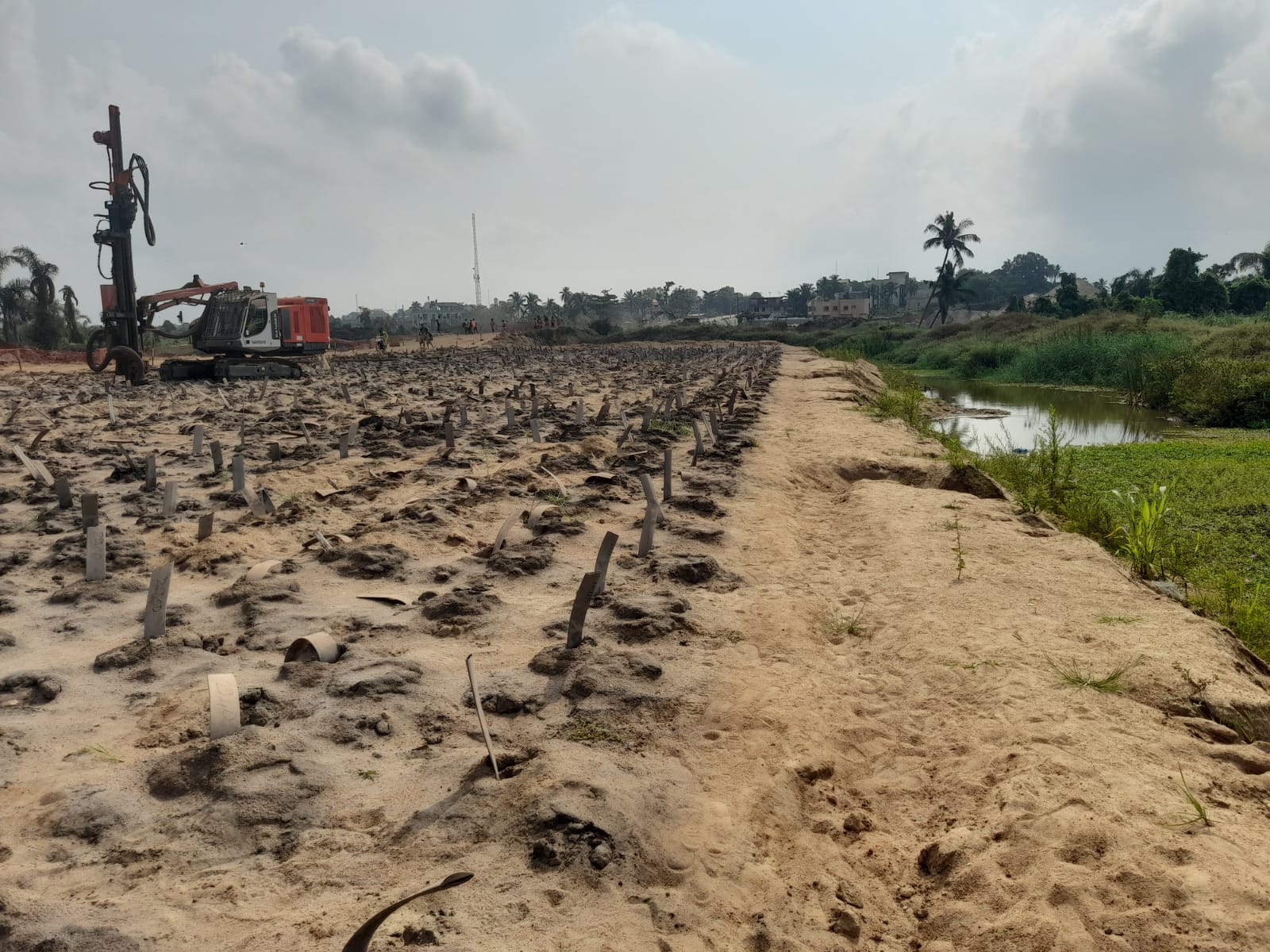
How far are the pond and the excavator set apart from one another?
17424 mm

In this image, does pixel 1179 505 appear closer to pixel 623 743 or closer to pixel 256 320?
pixel 623 743

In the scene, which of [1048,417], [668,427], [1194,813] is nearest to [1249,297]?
[1048,417]

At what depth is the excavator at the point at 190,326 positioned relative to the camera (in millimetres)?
20750

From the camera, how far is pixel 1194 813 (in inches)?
118

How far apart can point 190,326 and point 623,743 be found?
23.2 metres

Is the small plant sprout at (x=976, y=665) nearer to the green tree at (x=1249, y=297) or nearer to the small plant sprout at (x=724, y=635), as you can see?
the small plant sprout at (x=724, y=635)

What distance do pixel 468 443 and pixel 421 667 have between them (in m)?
7.36

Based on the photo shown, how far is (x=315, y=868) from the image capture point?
8.89ft

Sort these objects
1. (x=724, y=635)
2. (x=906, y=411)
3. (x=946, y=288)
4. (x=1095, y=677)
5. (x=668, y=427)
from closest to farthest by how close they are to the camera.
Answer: (x=1095, y=677) → (x=724, y=635) → (x=668, y=427) → (x=906, y=411) → (x=946, y=288)

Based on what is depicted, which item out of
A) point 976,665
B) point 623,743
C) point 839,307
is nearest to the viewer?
point 623,743

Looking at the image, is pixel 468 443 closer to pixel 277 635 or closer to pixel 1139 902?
pixel 277 635

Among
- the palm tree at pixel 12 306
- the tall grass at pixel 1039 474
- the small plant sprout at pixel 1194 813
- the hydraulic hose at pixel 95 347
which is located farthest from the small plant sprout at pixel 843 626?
the palm tree at pixel 12 306

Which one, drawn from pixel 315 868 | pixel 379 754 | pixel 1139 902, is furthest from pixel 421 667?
pixel 1139 902

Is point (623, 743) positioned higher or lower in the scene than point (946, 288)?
lower
